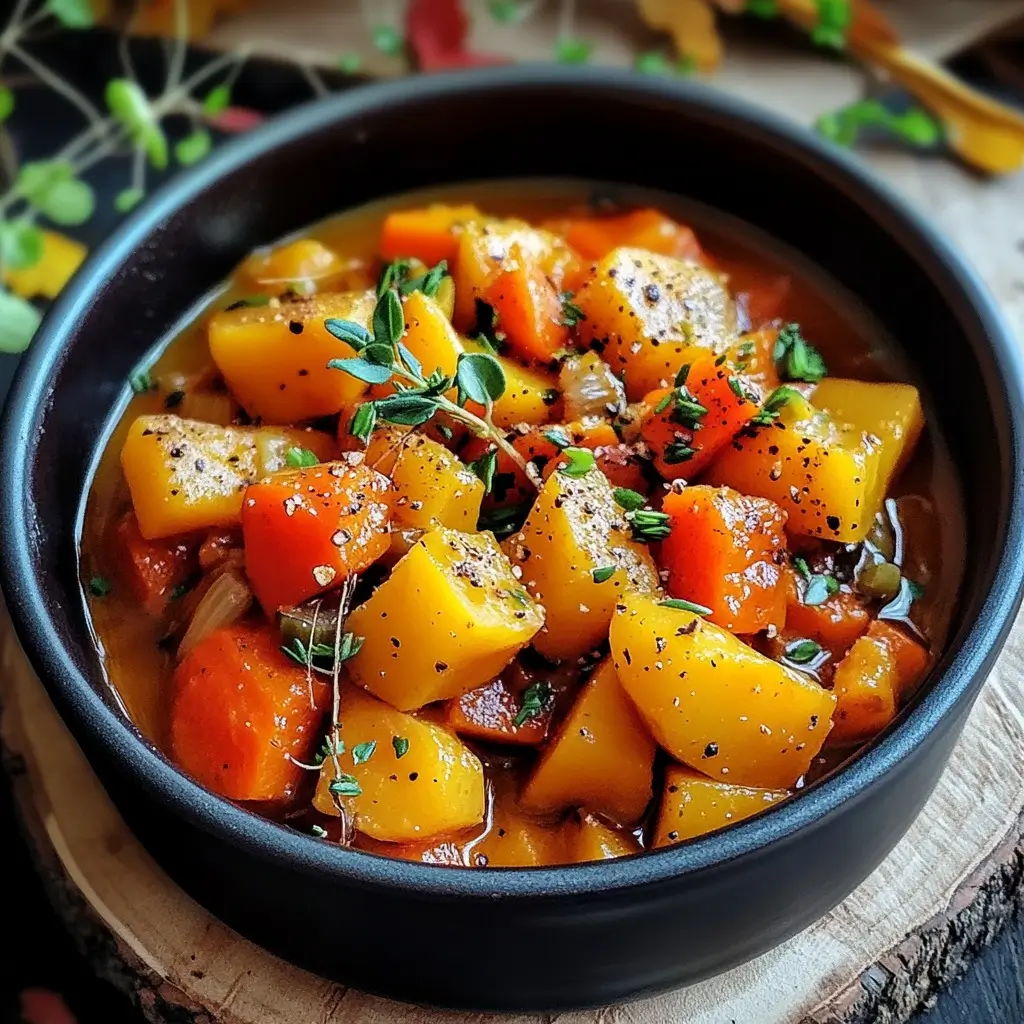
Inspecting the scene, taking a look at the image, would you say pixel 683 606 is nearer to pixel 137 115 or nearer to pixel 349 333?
pixel 349 333

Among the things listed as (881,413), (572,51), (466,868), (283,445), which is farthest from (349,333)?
(572,51)

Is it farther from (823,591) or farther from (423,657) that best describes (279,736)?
(823,591)

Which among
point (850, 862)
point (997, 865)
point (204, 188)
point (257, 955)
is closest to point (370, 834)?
point (257, 955)

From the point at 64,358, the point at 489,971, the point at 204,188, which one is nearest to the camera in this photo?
the point at 489,971

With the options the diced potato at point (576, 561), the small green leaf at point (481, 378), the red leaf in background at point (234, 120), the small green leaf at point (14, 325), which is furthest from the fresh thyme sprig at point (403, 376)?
the red leaf in background at point (234, 120)

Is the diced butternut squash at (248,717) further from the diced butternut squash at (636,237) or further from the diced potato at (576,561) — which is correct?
the diced butternut squash at (636,237)
